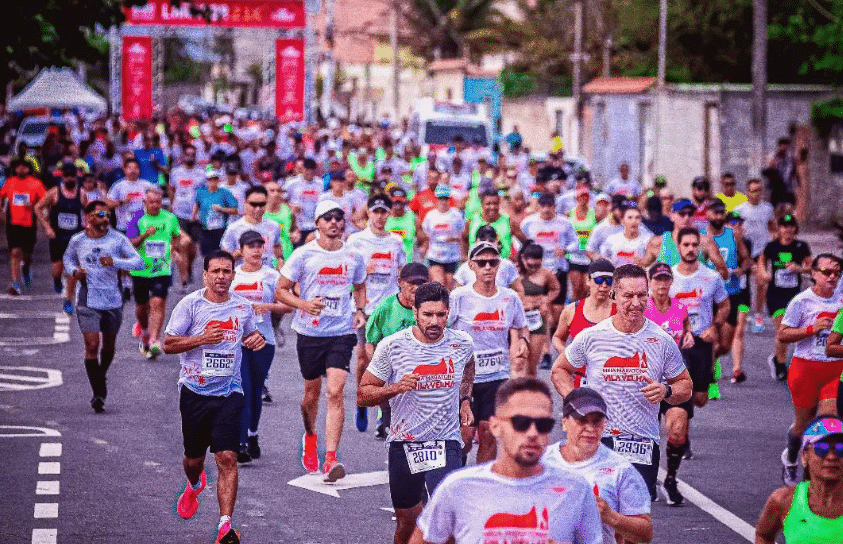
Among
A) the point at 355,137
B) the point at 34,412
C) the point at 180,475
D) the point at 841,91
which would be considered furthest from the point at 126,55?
the point at 180,475

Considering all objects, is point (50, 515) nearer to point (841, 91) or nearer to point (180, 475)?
point (180, 475)

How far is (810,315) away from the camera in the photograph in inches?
499

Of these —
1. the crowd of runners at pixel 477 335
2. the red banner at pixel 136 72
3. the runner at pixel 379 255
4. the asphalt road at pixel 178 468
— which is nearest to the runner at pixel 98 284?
the crowd of runners at pixel 477 335

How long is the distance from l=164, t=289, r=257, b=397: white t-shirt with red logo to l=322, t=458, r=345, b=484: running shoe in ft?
5.01

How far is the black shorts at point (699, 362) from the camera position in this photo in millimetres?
13344

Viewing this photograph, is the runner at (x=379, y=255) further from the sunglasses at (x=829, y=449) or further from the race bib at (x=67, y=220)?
the sunglasses at (x=829, y=449)

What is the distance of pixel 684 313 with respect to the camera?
12.0m

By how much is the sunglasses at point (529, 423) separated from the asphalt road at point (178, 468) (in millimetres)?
4925

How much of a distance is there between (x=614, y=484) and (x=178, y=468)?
640 centimetres

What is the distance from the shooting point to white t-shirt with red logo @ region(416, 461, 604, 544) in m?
5.95

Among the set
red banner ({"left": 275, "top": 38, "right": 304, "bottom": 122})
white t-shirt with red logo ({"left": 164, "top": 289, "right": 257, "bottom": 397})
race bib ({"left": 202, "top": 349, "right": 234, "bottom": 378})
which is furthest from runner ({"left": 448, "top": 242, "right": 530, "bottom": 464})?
red banner ({"left": 275, "top": 38, "right": 304, "bottom": 122})

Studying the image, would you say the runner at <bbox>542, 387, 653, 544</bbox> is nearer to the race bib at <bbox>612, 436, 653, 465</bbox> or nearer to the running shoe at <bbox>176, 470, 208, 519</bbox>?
the race bib at <bbox>612, 436, 653, 465</bbox>

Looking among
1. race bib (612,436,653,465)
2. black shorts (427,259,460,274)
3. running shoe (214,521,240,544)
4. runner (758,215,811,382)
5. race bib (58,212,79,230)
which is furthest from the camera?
race bib (58,212,79,230)

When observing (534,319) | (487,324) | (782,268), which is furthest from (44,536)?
(782,268)
